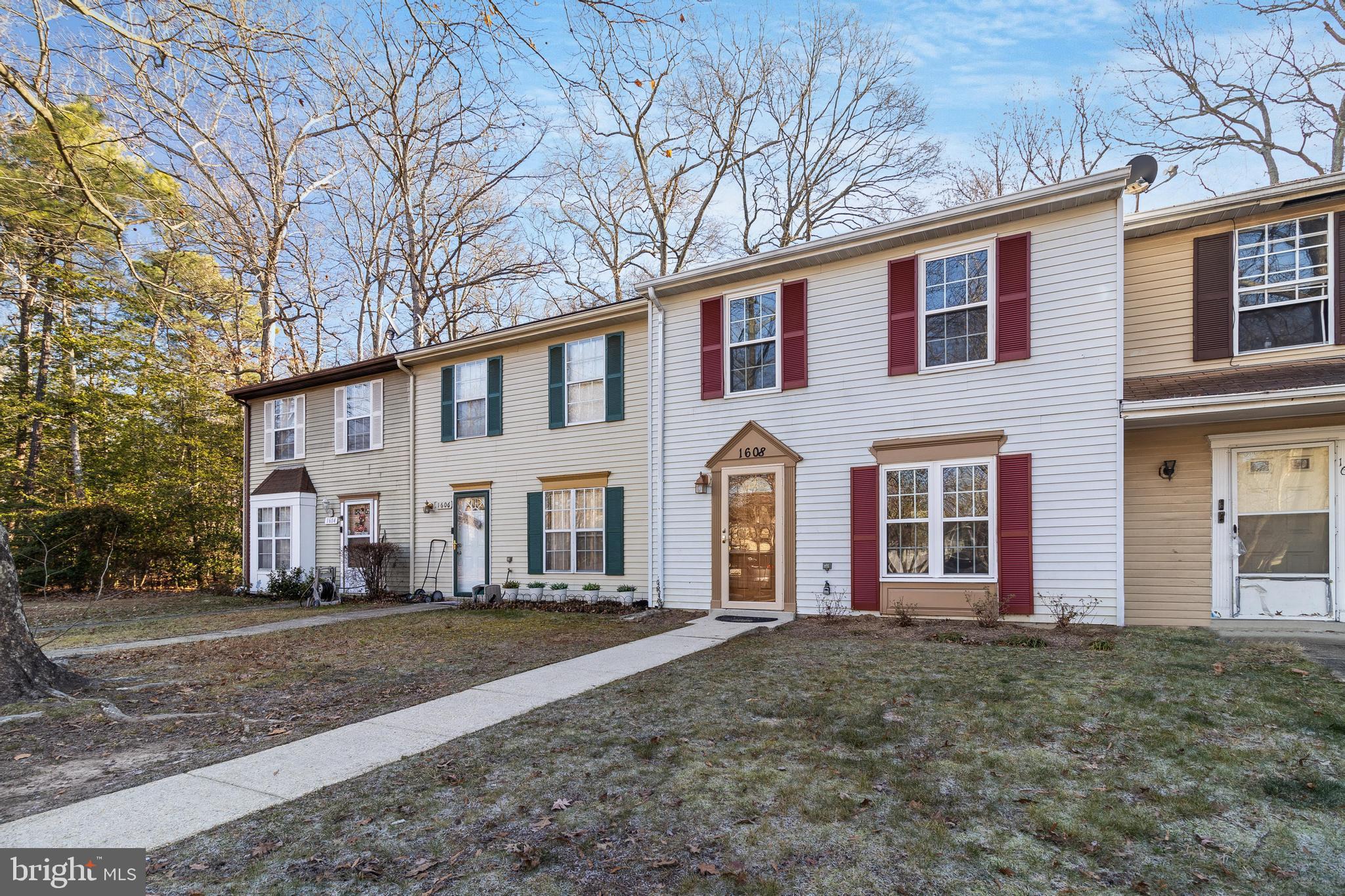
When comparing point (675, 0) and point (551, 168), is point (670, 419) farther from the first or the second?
point (551, 168)

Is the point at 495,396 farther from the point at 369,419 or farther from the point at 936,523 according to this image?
the point at 936,523

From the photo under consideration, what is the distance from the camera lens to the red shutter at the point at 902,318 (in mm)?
8844

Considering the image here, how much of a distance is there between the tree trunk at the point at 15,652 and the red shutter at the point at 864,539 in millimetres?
8289

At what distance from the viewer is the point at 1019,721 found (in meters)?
4.38

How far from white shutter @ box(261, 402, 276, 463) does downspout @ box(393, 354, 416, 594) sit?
4.68m

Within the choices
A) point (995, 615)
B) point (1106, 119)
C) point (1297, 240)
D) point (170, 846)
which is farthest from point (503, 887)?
point (1106, 119)

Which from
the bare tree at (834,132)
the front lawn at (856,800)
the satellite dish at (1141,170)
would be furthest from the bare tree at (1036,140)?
the front lawn at (856,800)

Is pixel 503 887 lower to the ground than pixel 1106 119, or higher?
lower

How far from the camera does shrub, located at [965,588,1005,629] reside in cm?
780

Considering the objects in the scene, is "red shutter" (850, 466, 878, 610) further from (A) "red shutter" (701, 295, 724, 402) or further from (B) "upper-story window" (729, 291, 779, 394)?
(A) "red shutter" (701, 295, 724, 402)

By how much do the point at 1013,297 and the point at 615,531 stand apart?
694cm

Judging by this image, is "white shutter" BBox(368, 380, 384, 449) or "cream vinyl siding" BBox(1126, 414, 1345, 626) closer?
"cream vinyl siding" BBox(1126, 414, 1345, 626)

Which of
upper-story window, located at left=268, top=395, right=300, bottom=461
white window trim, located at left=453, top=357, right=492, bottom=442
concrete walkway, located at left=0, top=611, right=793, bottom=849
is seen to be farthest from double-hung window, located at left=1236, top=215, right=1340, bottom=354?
upper-story window, located at left=268, top=395, right=300, bottom=461

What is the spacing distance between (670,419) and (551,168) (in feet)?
44.3
